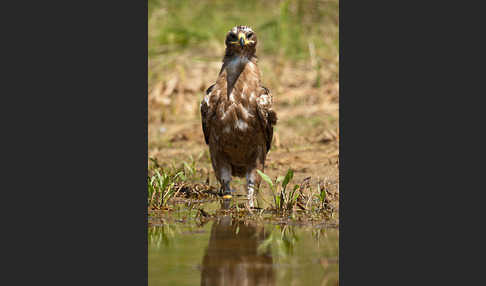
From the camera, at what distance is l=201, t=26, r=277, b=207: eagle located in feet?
22.9

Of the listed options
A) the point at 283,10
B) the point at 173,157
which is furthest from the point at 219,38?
the point at 173,157

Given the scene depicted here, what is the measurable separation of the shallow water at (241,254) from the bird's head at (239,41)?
2123 millimetres

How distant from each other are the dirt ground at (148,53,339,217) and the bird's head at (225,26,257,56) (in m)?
1.61

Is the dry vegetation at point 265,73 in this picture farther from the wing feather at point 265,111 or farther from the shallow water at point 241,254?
the shallow water at point 241,254

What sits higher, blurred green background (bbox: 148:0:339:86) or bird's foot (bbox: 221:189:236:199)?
blurred green background (bbox: 148:0:339:86)

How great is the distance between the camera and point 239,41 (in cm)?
698

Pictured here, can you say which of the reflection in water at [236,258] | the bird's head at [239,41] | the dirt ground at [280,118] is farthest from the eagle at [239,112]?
the reflection in water at [236,258]

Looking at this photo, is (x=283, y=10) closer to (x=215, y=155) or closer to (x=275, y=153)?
(x=275, y=153)

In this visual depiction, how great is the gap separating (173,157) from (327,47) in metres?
4.55

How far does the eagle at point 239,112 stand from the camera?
697 centimetres

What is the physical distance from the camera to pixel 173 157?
9281 mm

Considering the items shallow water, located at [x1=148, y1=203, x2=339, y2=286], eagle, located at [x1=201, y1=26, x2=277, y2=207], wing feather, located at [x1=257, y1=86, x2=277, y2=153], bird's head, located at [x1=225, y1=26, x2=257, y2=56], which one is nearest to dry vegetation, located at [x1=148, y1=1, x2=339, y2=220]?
eagle, located at [x1=201, y1=26, x2=277, y2=207]

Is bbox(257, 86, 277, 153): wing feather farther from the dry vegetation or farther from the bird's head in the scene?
the dry vegetation

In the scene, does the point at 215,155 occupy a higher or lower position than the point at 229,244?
higher
